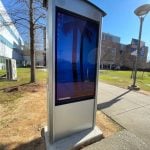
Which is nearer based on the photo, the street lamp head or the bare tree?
the street lamp head

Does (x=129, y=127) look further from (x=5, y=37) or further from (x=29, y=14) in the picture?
(x=5, y=37)

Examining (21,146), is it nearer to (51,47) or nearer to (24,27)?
(51,47)

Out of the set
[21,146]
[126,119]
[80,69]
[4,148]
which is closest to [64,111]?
[80,69]

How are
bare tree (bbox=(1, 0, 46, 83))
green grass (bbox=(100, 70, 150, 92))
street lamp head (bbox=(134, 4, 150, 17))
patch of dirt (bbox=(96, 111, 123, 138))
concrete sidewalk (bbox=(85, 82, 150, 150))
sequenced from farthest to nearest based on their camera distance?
green grass (bbox=(100, 70, 150, 92)) → bare tree (bbox=(1, 0, 46, 83)) → street lamp head (bbox=(134, 4, 150, 17)) → patch of dirt (bbox=(96, 111, 123, 138)) → concrete sidewalk (bbox=(85, 82, 150, 150))

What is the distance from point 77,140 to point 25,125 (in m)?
1.47

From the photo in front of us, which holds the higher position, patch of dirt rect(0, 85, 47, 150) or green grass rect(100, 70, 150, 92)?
patch of dirt rect(0, 85, 47, 150)

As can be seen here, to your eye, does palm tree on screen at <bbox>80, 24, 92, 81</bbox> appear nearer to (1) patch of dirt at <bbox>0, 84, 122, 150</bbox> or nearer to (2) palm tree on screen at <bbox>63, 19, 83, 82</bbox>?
(2) palm tree on screen at <bbox>63, 19, 83, 82</bbox>

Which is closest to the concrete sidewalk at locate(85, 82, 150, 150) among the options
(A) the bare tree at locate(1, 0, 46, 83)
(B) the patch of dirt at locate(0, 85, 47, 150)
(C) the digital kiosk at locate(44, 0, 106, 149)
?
(C) the digital kiosk at locate(44, 0, 106, 149)

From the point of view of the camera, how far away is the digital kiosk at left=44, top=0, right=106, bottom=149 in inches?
87.3

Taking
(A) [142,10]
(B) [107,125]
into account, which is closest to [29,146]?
(B) [107,125]

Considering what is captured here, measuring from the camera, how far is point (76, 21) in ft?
7.91

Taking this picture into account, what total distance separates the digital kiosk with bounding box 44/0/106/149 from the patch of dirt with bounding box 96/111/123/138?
0.44 metres

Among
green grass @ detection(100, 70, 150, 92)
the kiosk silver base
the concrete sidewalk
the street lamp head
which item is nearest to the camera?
the kiosk silver base

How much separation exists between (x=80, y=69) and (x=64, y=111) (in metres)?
0.78
